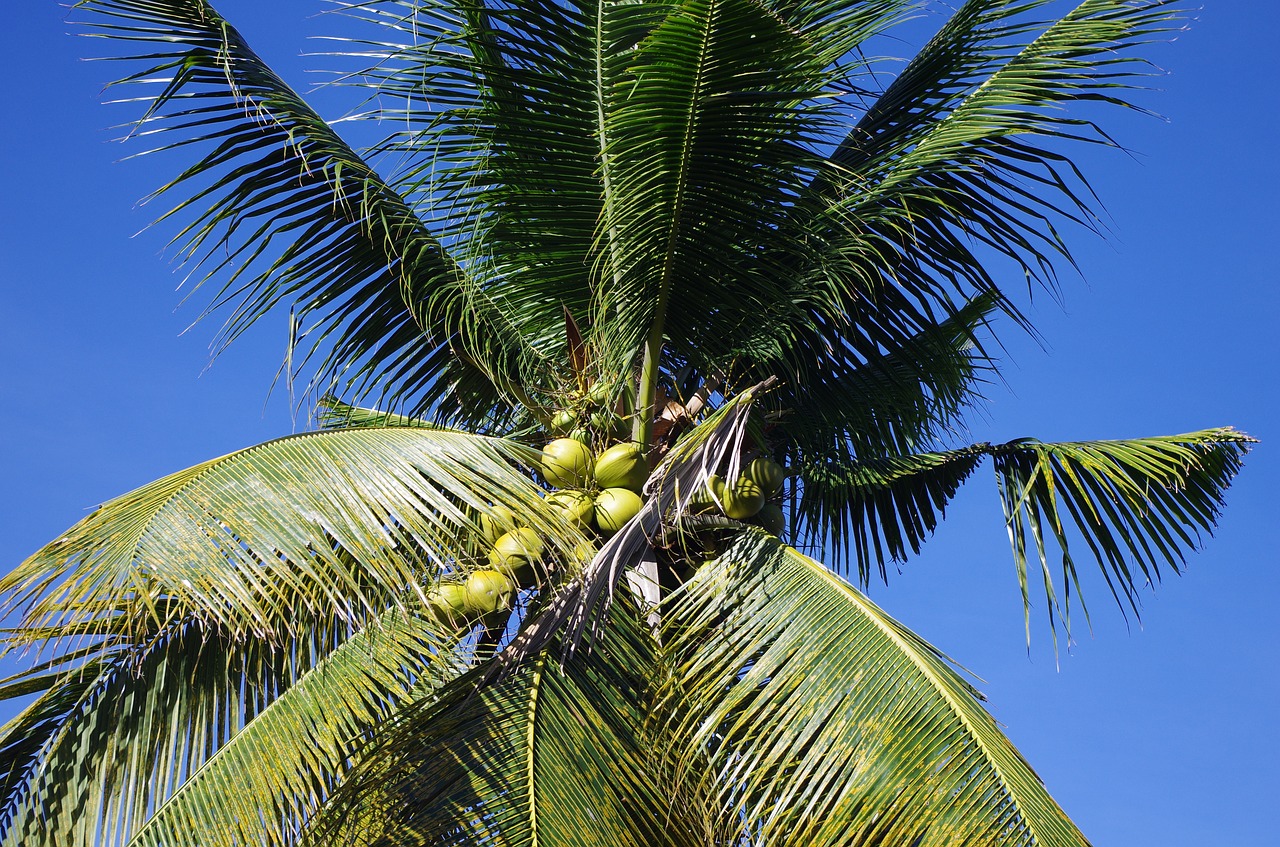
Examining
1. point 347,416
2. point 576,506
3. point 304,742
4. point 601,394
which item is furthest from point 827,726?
point 347,416

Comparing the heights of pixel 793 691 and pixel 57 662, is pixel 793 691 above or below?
below

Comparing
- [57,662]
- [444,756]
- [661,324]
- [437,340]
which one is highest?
[437,340]

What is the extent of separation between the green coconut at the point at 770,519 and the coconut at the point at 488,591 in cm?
125

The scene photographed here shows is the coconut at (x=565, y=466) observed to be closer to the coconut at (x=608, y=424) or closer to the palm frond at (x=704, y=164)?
the coconut at (x=608, y=424)

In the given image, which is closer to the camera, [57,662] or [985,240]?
[57,662]

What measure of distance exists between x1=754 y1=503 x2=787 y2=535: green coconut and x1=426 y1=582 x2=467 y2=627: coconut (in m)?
1.39

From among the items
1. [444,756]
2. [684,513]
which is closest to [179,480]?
[444,756]

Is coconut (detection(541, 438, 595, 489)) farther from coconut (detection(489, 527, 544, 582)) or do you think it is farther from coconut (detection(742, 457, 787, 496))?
coconut (detection(742, 457, 787, 496))

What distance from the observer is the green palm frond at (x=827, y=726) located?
13.7 feet

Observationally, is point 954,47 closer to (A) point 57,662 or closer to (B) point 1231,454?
(B) point 1231,454

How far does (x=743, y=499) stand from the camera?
17.9ft

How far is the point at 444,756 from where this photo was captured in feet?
14.5

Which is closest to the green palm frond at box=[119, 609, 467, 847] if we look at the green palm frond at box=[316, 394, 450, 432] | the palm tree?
the palm tree

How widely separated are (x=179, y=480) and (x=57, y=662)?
5.43 feet
